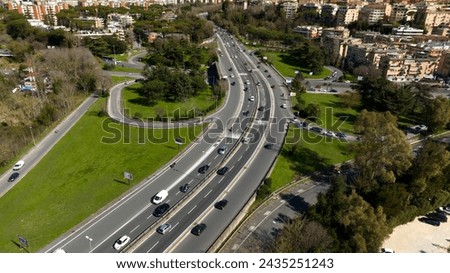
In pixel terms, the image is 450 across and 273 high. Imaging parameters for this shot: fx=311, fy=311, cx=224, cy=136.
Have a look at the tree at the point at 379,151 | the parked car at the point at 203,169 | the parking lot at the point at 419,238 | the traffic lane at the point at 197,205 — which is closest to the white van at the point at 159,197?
the traffic lane at the point at 197,205

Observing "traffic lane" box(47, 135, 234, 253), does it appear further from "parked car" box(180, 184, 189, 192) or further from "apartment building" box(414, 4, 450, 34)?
"apartment building" box(414, 4, 450, 34)

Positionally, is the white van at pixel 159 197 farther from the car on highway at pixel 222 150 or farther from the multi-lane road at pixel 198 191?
the car on highway at pixel 222 150

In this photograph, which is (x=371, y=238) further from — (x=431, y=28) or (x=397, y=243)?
(x=431, y=28)

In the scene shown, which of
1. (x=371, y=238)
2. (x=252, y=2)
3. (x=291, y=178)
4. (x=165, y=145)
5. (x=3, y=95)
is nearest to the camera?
(x=371, y=238)

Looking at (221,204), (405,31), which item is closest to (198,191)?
(221,204)

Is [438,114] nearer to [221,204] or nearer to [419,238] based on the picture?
[419,238]
